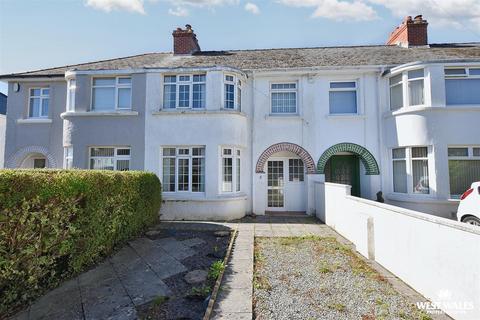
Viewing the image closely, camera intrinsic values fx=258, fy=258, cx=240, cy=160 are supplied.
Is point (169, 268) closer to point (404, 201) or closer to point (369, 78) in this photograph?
point (404, 201)

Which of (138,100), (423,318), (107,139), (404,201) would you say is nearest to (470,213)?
(404,201)

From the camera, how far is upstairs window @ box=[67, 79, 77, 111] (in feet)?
38.1

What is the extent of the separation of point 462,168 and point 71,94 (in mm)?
16686

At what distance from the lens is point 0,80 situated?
12.6 m

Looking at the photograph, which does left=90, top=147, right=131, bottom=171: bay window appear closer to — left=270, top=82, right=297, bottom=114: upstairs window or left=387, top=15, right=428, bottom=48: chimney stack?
left=270, top=82, right=297, bottom=114: upstairs window

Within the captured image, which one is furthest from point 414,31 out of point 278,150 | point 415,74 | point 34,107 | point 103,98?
point 34,107

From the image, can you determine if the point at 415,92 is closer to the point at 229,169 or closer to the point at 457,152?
the point at 457,152

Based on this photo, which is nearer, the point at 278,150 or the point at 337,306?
the point at 337,306

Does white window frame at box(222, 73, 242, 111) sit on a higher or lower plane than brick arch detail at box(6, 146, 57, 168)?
higher

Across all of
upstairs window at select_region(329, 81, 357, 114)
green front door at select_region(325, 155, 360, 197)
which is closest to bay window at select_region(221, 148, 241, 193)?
green front door at select_region(325, 155, 360, 197)

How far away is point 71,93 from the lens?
1175 centimetres

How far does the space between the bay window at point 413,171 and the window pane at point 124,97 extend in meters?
12.2

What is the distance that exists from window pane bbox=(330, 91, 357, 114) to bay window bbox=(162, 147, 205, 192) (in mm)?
6378

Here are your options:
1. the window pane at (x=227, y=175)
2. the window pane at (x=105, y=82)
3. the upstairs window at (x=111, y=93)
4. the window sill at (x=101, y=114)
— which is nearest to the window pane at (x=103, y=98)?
the upstairs window at (x=111, y=93)
